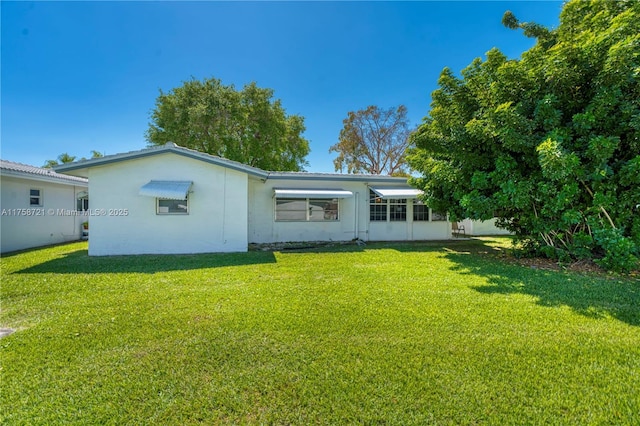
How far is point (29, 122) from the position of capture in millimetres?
18328

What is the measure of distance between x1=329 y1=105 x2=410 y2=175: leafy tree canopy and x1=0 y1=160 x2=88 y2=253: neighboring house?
32678 millimetres

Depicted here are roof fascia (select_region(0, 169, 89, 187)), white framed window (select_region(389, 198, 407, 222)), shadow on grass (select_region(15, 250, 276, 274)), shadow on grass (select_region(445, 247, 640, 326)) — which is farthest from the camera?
white framed window (select_region(389, 198, 407, 222))

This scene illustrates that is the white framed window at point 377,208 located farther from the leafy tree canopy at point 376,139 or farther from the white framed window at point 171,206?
the leafy tree canopy at point 376,139

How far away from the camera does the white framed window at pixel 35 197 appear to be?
1380 cm

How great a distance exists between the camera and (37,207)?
46.1 ft

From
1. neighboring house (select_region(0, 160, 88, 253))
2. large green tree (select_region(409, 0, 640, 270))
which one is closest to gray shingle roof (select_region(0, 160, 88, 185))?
neighboring house (select_region(0, 160, 88, 253))

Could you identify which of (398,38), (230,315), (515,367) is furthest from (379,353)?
(398,38)

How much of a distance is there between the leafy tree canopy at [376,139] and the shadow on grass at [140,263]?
105ft

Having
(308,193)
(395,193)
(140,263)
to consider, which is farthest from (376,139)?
(140,263)

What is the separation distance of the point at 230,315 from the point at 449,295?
17.1 feet

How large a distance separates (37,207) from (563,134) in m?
24.0

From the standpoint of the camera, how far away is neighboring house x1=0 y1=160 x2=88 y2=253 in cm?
1241

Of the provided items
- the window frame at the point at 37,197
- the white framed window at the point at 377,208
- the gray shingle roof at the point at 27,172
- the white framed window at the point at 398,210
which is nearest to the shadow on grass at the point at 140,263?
the gray shingle roof at the point at 27,172

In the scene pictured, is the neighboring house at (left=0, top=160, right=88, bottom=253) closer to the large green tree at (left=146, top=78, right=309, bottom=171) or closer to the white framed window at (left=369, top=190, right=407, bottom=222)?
the large green tree at (left=146, top=78, right=309, bottom=171)
